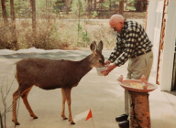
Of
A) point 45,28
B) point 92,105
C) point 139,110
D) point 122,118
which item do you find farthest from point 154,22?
point 139,110

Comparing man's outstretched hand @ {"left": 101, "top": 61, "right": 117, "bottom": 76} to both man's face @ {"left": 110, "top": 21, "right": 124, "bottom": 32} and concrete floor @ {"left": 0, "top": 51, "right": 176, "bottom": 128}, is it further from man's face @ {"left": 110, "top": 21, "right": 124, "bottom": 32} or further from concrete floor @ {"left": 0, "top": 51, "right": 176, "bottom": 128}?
concrete floor @ {"left": 0, "top": 51, "right": 176, "bottom": 128}

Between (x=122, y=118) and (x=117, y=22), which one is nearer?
(x=117, y=22)

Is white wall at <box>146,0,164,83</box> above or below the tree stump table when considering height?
above

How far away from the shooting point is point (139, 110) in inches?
184

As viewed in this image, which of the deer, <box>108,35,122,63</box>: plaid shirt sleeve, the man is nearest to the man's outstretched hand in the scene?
the man

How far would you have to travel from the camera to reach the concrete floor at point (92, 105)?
5.33 m

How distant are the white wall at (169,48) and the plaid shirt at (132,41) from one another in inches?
77.4

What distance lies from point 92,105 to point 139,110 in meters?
1.61

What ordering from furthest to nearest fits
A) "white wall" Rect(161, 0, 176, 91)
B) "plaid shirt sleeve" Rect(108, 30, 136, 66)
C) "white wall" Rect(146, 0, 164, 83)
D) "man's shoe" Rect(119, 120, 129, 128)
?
"white wall" Rect(146, 0, 164, 83), "white wall" Rect(161, 0, 176, 91), "man's shoe" Rect(119, 120, 129, 128), "plaid shirt sleeve" Rect(108, 30, 136, 66)

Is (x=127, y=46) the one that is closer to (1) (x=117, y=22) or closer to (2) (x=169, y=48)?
(1) (x=117, y=22)

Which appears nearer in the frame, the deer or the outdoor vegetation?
the deer

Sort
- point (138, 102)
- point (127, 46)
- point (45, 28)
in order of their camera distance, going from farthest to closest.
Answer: point (45, 28) → point (127, 46) → point (138, 102)

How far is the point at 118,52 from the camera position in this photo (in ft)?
17.3

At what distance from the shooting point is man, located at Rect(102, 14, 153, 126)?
484 centimetres
